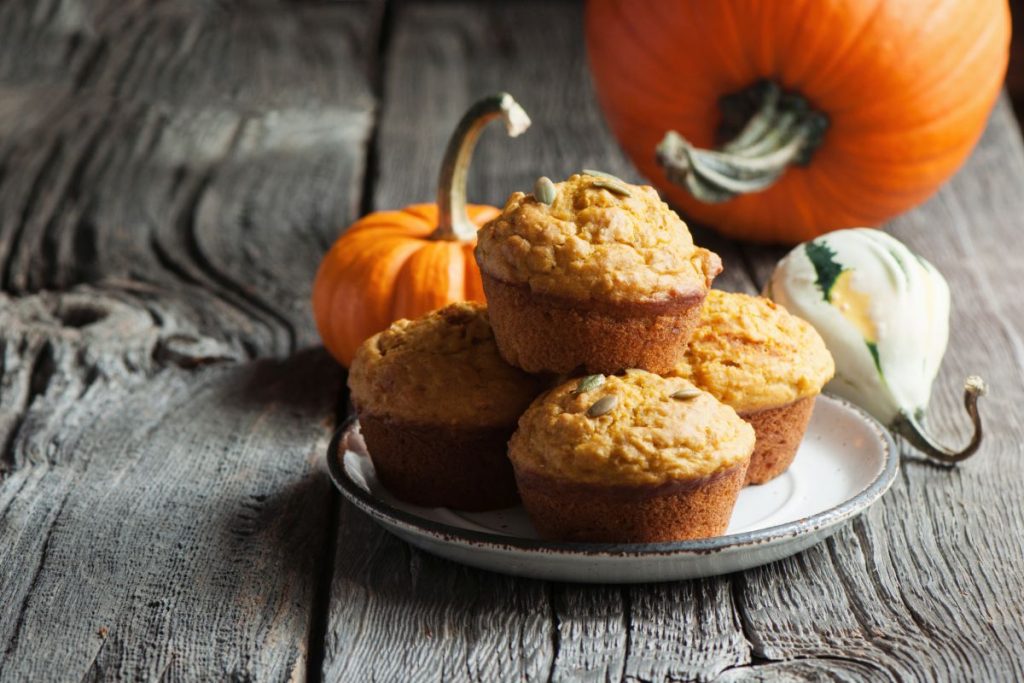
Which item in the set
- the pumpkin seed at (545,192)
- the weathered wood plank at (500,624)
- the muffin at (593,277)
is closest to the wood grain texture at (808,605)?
the weathered wood plank at (500,624)

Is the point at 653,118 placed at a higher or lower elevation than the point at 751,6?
lower

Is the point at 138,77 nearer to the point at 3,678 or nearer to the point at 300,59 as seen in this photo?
the point at 300,59

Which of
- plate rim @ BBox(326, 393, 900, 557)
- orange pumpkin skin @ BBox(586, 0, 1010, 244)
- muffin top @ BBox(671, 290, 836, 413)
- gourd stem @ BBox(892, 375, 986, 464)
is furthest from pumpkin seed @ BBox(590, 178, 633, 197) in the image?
orange pumpkin skin @ BBox(586, 0, 1010, 244)

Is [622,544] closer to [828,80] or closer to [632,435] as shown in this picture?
[632,435]

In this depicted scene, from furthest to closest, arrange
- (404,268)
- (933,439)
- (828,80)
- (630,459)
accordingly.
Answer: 1. (828,80)
2. (404,268)
3. (933,439)
4. (630,459)

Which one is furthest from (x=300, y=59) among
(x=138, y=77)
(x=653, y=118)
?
(x=653, y=118)

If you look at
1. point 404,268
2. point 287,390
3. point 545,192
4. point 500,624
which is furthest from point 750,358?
point 287,390
